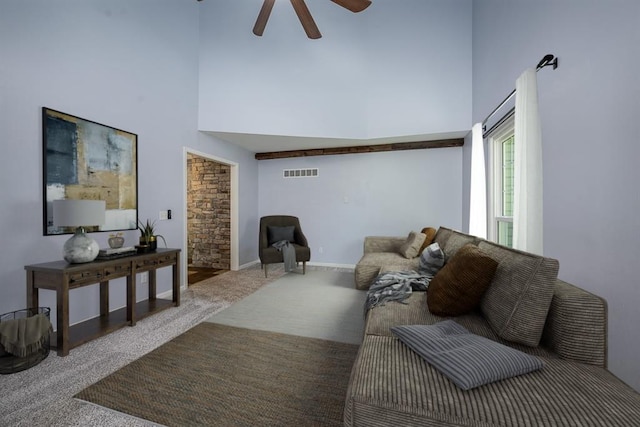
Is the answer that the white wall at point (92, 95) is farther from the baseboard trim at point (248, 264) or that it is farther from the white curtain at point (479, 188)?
the white curtain at point (479, 188)

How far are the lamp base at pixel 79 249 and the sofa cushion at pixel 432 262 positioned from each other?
2900mm

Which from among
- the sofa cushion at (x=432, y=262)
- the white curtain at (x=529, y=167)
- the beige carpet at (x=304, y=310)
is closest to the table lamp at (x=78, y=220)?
the beige carpet at (x=304, y=310)

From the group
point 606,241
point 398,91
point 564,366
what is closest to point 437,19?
point 398,91

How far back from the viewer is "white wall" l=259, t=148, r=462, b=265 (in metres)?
4.70

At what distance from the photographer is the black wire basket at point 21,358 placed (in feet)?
5.85

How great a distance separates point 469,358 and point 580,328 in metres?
0.54

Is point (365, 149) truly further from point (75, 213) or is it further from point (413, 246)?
point (75, 213)

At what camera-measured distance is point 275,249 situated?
4480 millimetres

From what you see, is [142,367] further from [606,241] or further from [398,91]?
[398,91]

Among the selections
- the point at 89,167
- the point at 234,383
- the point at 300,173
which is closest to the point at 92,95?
the point at 89,167

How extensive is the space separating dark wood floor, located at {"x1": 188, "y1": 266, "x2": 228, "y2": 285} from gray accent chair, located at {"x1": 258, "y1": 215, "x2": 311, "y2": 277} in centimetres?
89

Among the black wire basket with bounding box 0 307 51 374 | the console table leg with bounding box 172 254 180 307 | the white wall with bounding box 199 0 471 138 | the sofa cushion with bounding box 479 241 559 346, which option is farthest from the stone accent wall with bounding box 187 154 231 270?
the sofa cushion with bounding box 479 241 559 346

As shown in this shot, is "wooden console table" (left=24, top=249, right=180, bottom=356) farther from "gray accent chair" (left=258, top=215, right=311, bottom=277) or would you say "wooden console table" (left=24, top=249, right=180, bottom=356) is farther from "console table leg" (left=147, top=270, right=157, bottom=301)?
"gray accent chair" (left=258, top=215, right=311, bottom=277)

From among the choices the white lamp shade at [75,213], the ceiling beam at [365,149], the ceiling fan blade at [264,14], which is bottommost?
the white lamp shade at [75,213]
